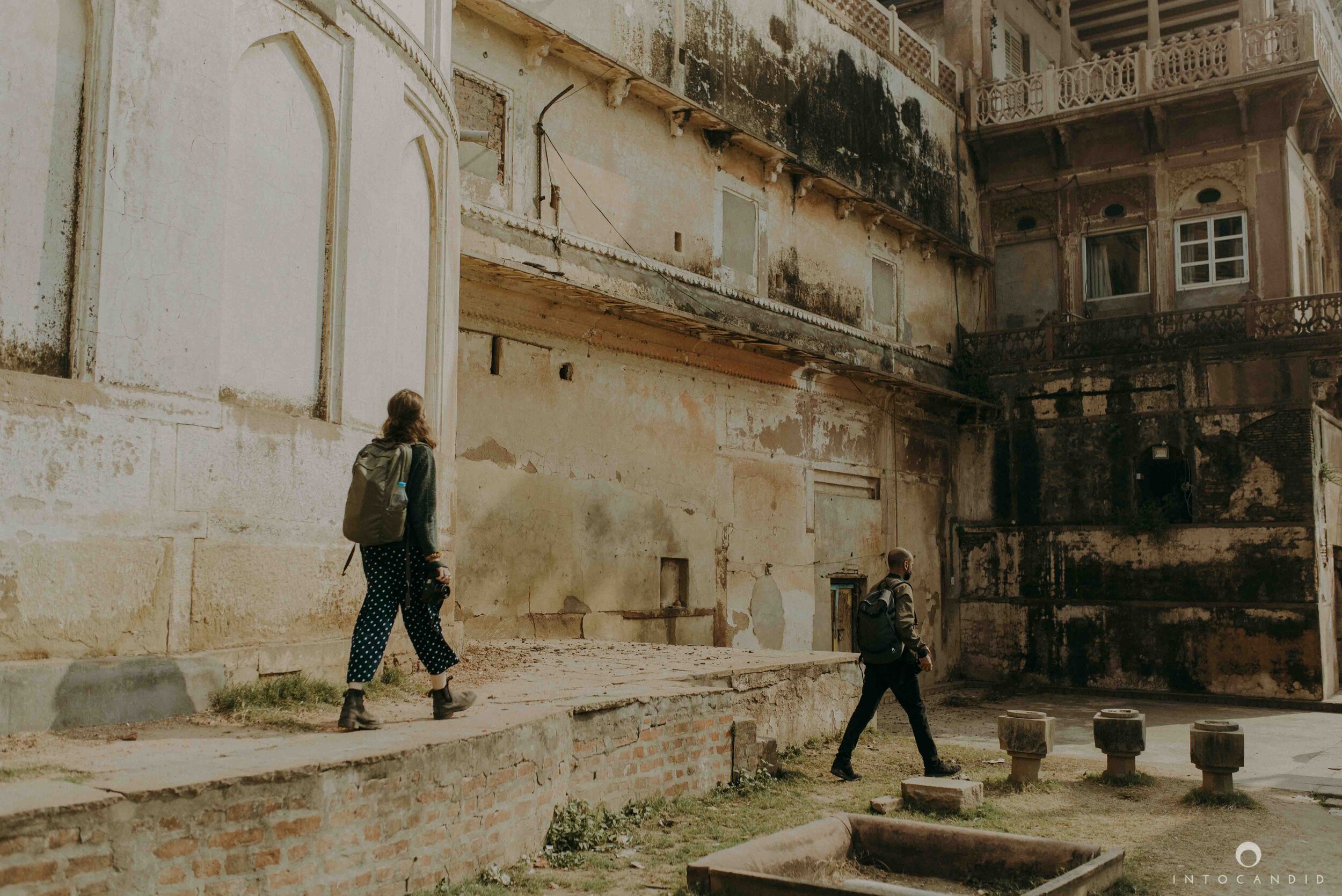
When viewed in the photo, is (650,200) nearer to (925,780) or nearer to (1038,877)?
(925,780)

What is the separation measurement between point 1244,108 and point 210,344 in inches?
687

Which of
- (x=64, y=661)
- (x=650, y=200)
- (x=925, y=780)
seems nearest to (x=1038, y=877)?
(x=925, y=780)

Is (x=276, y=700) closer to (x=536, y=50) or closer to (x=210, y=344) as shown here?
(x=210, y=344)

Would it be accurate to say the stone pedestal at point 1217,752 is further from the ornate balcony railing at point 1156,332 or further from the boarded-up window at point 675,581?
the ornate balcony railing at point 1156,332

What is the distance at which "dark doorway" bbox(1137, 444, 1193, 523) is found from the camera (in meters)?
17.2

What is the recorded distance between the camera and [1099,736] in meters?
8.45

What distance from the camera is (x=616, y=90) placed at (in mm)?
12633

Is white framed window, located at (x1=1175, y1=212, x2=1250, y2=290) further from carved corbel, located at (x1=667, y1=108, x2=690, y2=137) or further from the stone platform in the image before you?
the stone platform

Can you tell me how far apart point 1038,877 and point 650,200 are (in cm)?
952

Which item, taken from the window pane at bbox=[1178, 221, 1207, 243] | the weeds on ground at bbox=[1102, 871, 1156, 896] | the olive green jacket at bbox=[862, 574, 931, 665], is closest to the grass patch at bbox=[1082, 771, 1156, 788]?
the olive green jacket at bbox=[862, 574, 931, 665]

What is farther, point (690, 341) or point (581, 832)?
point (690, 341)

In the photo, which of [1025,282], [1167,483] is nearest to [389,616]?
[1167,483]

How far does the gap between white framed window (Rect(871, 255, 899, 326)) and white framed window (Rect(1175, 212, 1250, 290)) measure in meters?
4.81

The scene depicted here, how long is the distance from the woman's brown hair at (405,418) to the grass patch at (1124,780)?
5.88 m
